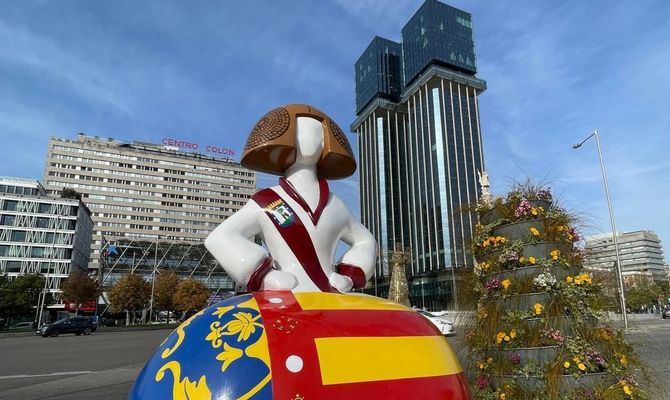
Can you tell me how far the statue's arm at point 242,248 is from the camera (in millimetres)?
2518

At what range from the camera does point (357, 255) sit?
298 cm

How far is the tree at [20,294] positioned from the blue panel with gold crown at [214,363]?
5488 centimetres

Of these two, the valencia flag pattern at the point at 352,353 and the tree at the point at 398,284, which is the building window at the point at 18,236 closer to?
the tree at the point at 398,284

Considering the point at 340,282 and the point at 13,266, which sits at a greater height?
the point at 13,266

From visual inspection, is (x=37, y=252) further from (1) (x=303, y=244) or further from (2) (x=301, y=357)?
(2) (x=301, y=357)

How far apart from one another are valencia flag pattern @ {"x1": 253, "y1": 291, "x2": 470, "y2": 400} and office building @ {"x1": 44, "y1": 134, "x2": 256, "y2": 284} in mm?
88319

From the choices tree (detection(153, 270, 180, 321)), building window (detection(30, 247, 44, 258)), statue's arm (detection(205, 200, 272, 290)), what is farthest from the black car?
building window (detection(30, 247, 44, 258))

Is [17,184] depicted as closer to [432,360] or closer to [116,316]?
[116,316]

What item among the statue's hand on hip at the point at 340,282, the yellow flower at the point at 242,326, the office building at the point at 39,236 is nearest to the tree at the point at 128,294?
the office building at the point at 39,236

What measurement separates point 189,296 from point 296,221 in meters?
56.5

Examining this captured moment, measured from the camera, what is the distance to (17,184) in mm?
68750

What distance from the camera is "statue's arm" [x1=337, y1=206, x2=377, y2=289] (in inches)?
113

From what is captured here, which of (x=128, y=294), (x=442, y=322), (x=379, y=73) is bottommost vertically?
(x=442, y=322)

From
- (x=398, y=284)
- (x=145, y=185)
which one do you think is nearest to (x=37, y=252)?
(x=145, y=185)
